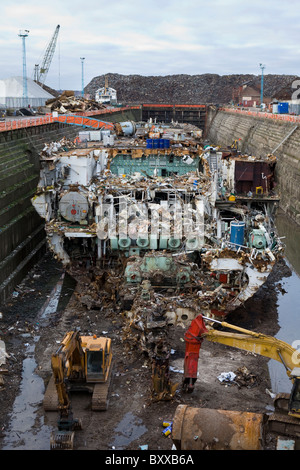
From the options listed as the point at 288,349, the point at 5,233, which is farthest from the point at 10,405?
the point at 5,233

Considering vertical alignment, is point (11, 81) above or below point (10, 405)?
above

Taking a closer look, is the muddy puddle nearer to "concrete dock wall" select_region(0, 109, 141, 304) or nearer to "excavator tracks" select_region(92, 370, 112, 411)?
"excavator tracks" select_region(92, 370, 112, 411)

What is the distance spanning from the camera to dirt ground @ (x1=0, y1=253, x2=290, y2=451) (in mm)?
9289

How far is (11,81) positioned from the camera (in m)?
64.4

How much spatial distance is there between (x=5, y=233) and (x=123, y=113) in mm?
50770

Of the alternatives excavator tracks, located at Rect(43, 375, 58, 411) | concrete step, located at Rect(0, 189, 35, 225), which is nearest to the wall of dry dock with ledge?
concrete step, located at Rect(0, 189, 35, 225)

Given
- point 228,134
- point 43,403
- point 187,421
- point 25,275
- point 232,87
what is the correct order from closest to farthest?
1. point 187,421
2. point 43,403
3. point 25,275
4. point 228,134
5. point 232,87

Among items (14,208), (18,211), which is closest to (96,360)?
(14,208)

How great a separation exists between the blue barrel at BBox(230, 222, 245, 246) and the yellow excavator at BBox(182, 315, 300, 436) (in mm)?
5453

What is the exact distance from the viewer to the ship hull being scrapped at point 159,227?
1368cm

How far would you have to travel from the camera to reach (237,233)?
14.6 meters

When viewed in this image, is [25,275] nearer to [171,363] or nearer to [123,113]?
[171,363]

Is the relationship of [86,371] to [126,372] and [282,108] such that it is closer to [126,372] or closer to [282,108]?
[126,372]

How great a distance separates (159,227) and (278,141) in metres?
23.1
